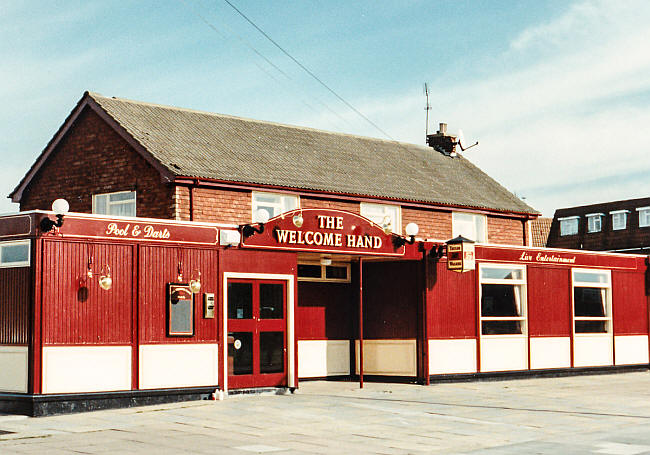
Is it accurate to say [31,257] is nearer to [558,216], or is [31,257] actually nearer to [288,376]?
[288,376]

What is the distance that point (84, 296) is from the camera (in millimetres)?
17969

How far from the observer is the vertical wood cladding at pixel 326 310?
80.0 ft

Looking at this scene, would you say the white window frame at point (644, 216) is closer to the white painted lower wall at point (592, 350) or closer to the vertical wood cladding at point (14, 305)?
the white painted lower wall at point (592, 350)

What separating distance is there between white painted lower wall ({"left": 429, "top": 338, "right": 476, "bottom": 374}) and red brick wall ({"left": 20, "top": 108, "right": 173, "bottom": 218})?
725cm

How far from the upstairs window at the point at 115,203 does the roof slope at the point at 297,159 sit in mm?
1509

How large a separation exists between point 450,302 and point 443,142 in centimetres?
1181

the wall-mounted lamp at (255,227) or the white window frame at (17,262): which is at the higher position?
the wall-mounted lamp at (255,227)

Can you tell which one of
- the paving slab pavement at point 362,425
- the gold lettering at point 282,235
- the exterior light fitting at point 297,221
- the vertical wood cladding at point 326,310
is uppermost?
the exterior light fitting at point 297,221

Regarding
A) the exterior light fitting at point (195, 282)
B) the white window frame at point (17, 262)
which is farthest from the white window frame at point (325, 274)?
the white window frame at point (17, 262)

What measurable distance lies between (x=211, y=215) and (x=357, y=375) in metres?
5.80

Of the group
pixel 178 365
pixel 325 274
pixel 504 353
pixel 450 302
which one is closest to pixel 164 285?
pixel 178 365

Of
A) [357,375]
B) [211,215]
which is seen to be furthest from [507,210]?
[211,215]

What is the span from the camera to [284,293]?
21.2m

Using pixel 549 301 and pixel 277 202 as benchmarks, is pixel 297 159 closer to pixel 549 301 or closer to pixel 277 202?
pixel 277 202
